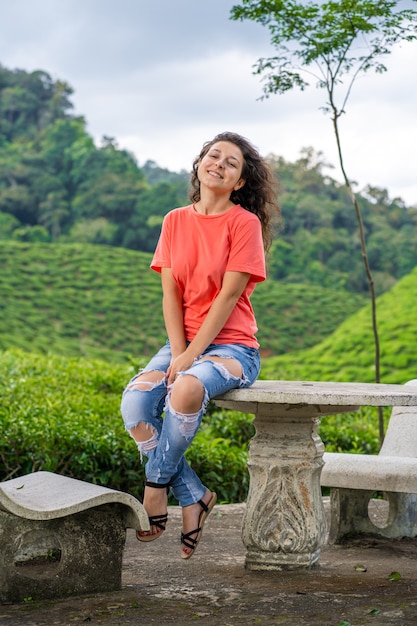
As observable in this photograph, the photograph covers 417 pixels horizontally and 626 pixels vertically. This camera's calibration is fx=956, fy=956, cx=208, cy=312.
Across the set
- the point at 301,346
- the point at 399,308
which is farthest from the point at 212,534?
the point at 301,346

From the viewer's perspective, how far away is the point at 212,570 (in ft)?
12.9

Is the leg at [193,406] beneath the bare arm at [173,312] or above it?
beneath

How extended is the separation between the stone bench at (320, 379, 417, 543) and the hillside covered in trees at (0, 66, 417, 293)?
1543 cm

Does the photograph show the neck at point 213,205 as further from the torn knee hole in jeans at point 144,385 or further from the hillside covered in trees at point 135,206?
the hillside covered in trees at point 135,206

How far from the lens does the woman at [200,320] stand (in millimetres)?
3562

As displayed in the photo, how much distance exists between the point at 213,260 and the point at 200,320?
247 mm

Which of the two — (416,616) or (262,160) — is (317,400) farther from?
(262,160)

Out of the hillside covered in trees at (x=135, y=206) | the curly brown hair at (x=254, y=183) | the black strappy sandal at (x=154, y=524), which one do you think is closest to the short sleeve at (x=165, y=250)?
the curly brown hair at (x=254, y=183)

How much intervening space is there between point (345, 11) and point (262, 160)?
2.56m

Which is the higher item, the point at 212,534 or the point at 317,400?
the point at 317,400

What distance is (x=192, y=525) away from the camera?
3686 millimetres

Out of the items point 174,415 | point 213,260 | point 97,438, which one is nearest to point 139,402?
point 174,415

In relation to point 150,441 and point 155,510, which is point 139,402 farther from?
point 155,510

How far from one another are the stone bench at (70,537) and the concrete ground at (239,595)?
0.23ft
